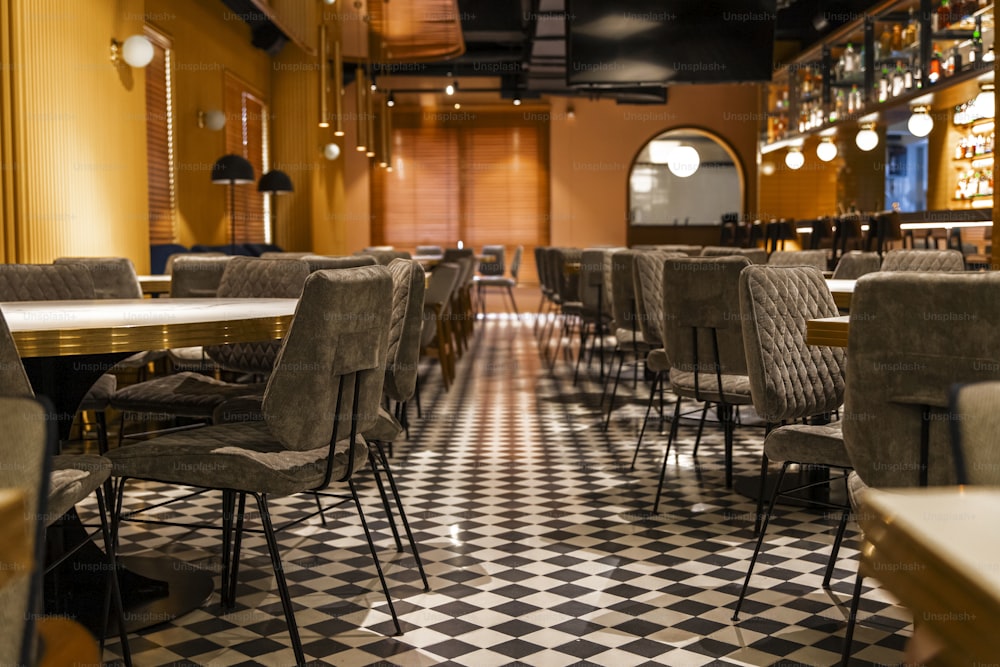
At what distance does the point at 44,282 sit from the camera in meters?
3.86

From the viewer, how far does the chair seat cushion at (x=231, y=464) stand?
230 centimetres

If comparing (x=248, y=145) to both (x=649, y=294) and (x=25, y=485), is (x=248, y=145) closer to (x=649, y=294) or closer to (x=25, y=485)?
(x=649, y=294)

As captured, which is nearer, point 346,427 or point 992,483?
point 992,483

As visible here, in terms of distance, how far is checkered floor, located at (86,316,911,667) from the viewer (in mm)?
2545

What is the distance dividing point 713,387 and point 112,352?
2.23m

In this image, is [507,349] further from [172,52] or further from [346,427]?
[346,427]

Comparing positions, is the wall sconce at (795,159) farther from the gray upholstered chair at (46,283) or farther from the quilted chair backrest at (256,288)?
the gray upholstered chair at (46,283)

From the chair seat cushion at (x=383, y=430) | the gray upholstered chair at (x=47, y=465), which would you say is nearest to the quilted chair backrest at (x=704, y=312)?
the chair seat cushion at (x=383, y=430)

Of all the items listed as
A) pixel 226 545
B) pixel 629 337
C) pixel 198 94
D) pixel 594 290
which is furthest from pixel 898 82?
pixel 226 545

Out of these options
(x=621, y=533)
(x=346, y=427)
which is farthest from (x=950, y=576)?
(x=621, y=533)

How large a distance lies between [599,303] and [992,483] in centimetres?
601

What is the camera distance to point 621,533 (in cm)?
362

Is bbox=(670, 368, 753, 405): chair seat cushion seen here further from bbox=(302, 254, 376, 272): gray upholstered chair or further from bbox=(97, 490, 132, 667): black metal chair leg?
bbox=(97, 490, 132, 667): black metal chair leg

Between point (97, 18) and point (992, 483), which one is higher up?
point (97, 18)
